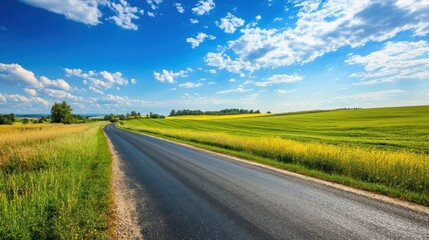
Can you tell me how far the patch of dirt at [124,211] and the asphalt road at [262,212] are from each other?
0.21m

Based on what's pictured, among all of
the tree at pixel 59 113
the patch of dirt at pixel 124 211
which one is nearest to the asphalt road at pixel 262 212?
the patch of dirt at pixel 124 211

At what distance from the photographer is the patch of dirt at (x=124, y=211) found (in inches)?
193

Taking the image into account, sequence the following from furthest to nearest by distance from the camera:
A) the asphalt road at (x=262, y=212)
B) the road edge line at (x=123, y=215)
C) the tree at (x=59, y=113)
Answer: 1. the tree at (x=59, y=113)
2. the road edge line at (x=123, y=215)
3. the asphalt road at (x=262, y=212)

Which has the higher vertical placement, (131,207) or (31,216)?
(31,216)

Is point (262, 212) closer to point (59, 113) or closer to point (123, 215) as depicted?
point (123, 215)

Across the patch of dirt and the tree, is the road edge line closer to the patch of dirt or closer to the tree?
the patch of dirt

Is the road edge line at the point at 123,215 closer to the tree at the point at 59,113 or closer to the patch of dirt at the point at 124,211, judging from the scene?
the patch of dirt at the point at 124,211

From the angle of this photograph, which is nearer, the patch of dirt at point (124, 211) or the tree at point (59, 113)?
the patch of dirt at point (124, 211)

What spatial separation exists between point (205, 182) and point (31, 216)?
5.10 m

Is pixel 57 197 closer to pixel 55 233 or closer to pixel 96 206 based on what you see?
pixel 96 206

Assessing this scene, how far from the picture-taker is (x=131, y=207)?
20.9 ft

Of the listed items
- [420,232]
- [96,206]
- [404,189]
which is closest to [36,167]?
[96,206]

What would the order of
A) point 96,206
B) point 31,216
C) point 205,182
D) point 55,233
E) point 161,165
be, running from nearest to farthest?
point 55,233 < point 31,216 < point 96,206 < point 205,182 < point 161,165

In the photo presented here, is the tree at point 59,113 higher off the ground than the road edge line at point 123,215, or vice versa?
the tree at point 59,113
